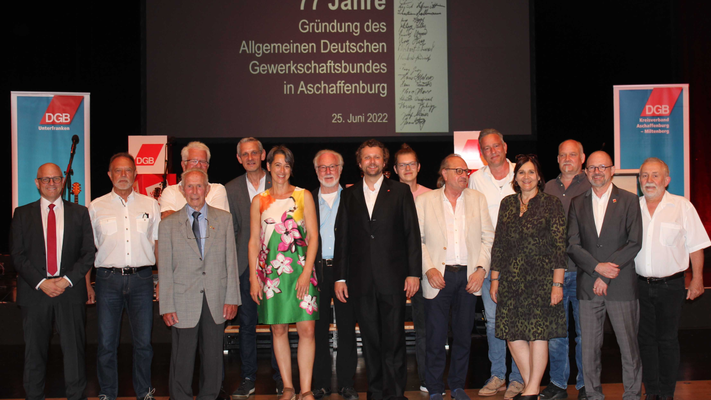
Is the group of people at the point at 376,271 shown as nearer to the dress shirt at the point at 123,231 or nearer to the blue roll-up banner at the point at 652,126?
the dress shirt at the point at 123,231

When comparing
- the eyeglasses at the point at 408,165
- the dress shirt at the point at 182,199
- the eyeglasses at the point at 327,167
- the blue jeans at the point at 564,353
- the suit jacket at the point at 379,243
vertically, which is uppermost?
the eyeglasses at the point at 408,165

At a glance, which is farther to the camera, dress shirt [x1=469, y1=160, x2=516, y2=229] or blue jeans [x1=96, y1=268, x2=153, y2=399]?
dress shirt [x1=469, y1=160, x2=516, y2=229]

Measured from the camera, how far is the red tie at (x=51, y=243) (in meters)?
3.36

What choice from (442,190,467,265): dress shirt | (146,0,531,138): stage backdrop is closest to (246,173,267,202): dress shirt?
(442,190,467,265): dress shirt

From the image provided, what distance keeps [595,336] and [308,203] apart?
196 cm

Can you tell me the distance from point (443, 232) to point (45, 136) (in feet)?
18.6

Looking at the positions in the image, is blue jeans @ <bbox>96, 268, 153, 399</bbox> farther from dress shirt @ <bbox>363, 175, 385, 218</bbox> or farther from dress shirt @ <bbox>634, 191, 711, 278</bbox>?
dress shirt @ <bbox>634, 191, 711, 278</bbox>

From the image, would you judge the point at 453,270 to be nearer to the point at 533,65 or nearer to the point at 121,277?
the point at 121,277

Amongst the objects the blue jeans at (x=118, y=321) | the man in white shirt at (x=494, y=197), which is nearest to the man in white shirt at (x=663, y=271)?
the man in white shirt at (x=494, y=197)

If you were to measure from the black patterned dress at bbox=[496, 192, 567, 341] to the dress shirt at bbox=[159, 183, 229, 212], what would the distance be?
1.92m

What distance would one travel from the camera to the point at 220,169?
6934 millimetres

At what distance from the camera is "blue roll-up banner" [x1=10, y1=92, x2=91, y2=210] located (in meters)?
6.68

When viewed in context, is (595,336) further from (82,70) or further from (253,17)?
(82,70)

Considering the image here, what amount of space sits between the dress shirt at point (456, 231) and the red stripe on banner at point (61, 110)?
5385 millimetres
